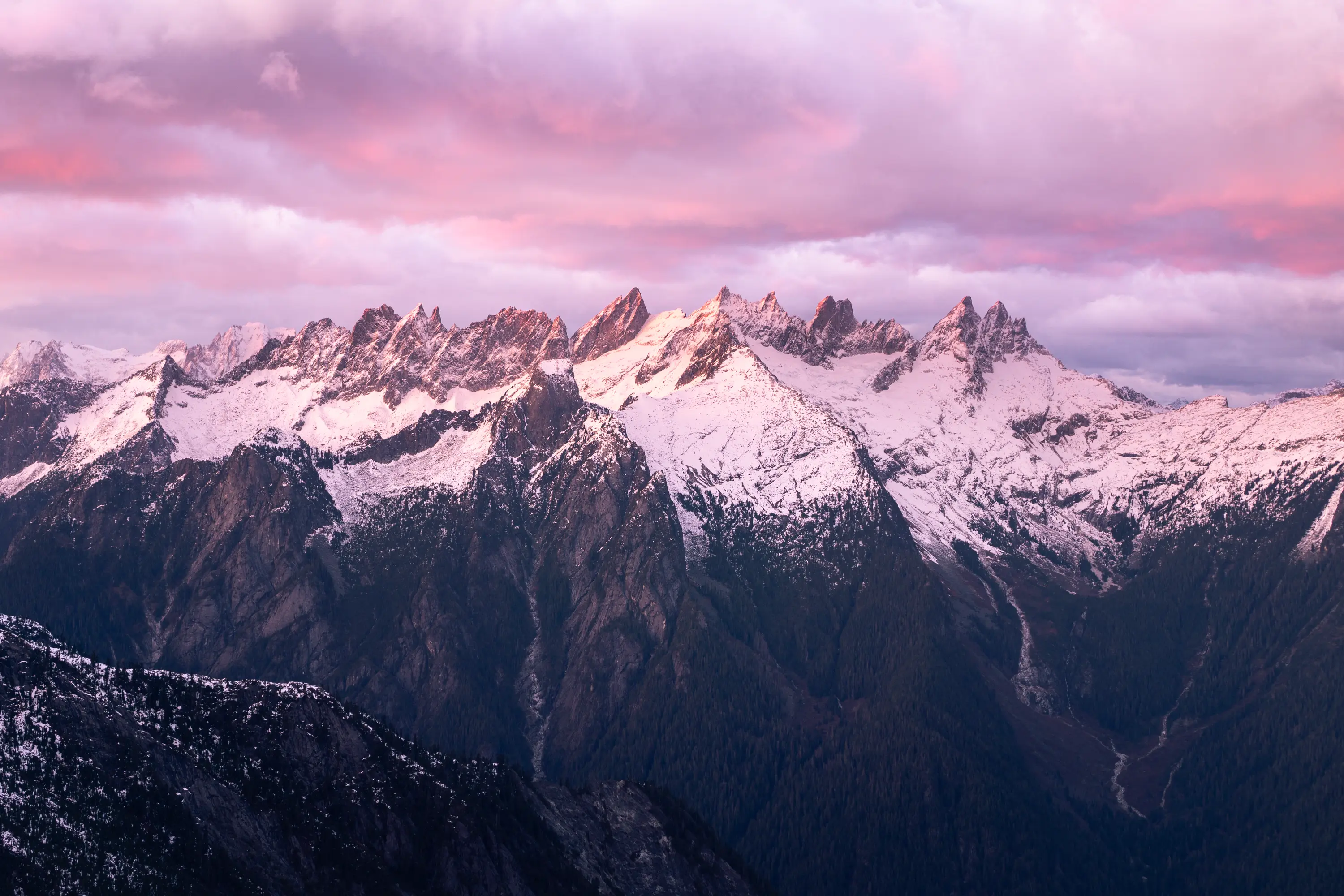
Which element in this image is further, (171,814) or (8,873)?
(171,814)

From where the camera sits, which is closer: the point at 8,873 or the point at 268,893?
the point at 8,873

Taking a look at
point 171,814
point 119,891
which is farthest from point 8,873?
point 171,814

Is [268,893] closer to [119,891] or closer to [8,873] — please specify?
[119,891]

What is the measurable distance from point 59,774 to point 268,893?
1207 inches

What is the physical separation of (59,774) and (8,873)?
22.9 m

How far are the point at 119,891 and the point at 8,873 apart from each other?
1290 centimetres

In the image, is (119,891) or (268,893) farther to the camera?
(268,893)

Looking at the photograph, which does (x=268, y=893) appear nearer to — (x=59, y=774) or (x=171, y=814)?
(x=171, y=814)

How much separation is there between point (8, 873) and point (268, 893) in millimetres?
34213

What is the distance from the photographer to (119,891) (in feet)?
595

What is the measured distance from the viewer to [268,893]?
19762cm

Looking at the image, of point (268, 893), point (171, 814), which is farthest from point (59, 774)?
point (268, 893)

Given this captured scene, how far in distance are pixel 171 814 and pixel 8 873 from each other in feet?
87.2

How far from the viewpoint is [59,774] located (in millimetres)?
196125
